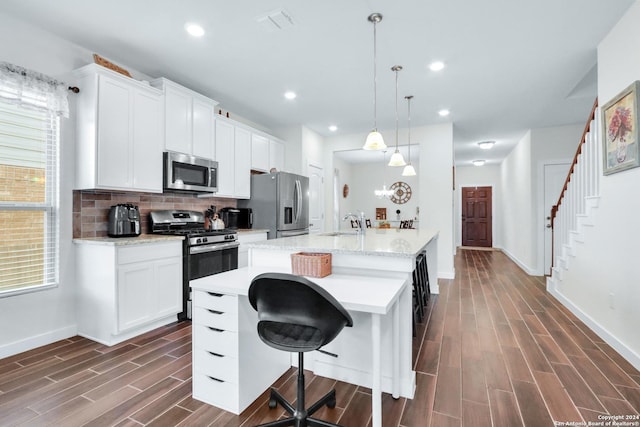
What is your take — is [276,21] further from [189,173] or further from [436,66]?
[189,173]

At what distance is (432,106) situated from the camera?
4.50 m

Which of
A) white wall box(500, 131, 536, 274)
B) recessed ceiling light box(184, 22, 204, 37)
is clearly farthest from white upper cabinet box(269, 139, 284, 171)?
white wall box(500, 131, 536, 274)

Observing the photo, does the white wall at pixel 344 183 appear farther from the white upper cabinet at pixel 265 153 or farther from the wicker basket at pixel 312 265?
the wicker basket at pixel 312 265

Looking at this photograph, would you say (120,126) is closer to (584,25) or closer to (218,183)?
(218,183)

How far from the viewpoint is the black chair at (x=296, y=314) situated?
4.40ft

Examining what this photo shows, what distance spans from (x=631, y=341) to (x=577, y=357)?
1.28 ft

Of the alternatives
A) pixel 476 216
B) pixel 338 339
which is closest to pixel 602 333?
pixel 338 339

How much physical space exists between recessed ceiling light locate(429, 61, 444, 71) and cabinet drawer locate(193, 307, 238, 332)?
10.2 feet

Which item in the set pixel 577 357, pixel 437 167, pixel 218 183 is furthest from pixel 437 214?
pixel 218 183

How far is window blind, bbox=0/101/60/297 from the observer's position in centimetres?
244

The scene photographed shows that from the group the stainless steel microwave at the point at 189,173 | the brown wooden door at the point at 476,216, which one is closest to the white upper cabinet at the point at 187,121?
the stainless steel microwave at the point at 189,173

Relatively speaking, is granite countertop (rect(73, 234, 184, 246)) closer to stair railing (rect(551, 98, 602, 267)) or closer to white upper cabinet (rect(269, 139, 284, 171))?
white upper cabinet (rect(269, 139, 284, 171))

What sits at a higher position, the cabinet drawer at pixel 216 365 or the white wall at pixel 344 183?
the white wall at pixel 344 183

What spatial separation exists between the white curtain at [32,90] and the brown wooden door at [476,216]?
387 inches
